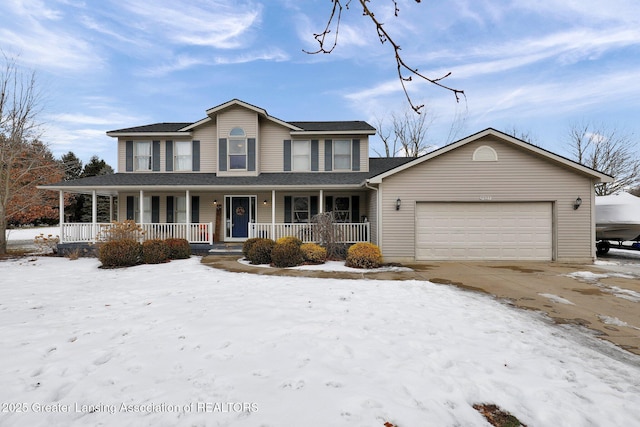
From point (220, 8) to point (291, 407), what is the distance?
5.26 meters

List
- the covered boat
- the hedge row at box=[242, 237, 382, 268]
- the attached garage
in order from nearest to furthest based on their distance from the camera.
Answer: the hedge row at box=[242, 237, 382, 268] < the attached garage < the covered boat

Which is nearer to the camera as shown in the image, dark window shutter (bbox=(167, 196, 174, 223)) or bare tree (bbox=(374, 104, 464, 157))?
dark window shutter (bbox=(167, 196, 174, 223))

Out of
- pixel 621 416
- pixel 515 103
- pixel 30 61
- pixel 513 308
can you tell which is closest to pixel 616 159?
pixel 515 103

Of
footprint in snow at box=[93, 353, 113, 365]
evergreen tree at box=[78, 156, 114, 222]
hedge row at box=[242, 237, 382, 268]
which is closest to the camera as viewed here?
footprint in snow at box=[93, 353, 113, 365]

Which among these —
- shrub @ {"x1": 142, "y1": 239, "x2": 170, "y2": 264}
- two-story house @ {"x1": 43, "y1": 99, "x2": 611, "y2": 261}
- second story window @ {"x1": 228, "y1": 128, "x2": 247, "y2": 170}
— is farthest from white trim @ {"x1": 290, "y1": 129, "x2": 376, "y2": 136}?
shrub @ {"x1": 142, "y1": 239, "x2": 170, "y2": 264}

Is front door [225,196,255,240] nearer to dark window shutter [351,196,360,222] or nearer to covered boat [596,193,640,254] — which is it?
dark window shutter [351,196,360,222]

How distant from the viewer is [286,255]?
9.16 m

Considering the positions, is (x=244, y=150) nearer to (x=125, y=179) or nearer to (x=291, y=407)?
(x=125, y=179)

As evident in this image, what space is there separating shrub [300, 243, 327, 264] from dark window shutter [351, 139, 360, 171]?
5431mm

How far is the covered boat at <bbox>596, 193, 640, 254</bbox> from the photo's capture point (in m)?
12.4

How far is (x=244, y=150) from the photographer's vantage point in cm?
1344

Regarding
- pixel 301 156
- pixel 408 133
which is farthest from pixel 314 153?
pixel 408 133

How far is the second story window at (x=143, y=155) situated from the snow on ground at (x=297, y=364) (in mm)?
9683

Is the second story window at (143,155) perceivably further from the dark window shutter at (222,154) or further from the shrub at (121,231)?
the shrub at (121,231)
